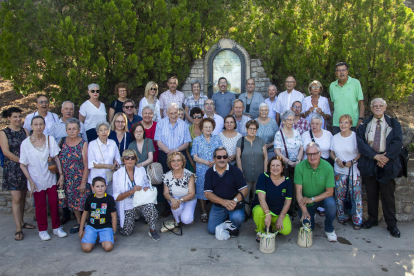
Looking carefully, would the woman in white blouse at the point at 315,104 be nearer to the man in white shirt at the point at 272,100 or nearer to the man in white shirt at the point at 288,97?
the man in white shirt at the point at 288,97

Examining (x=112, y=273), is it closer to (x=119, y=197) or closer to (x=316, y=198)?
(x=119, y=197)

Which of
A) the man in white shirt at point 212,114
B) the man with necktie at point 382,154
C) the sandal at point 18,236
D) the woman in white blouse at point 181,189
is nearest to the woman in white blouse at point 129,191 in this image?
the woman in white blouse at point 181,189

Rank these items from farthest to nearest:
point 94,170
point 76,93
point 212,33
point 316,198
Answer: point 212,33 < point 76,93 < point 94,170 < point 316,198

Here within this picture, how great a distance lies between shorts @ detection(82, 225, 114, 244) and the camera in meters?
3.99

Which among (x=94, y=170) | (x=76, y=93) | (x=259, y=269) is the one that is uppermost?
(x=76, y=93)

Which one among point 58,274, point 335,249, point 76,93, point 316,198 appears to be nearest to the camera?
point 58,274

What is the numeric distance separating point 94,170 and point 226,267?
2.24 m

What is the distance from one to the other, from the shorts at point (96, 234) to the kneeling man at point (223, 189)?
4.24ft

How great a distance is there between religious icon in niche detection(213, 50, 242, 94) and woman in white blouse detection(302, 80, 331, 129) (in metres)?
2.09

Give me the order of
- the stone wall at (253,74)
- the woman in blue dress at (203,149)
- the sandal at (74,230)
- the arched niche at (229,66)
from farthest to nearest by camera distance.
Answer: the stone wall at (253,74), the arched niche at (229,66), the woman in blue dress at (203,149), the sandal at (74,230)

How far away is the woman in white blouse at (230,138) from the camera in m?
4.93

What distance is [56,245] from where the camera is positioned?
4172 millimetres

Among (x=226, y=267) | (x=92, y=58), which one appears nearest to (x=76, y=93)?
(x=92, y=58)

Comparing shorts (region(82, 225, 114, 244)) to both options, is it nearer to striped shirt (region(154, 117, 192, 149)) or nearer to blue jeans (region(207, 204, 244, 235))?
blue jeans (region(207, 204, 244, 235))
